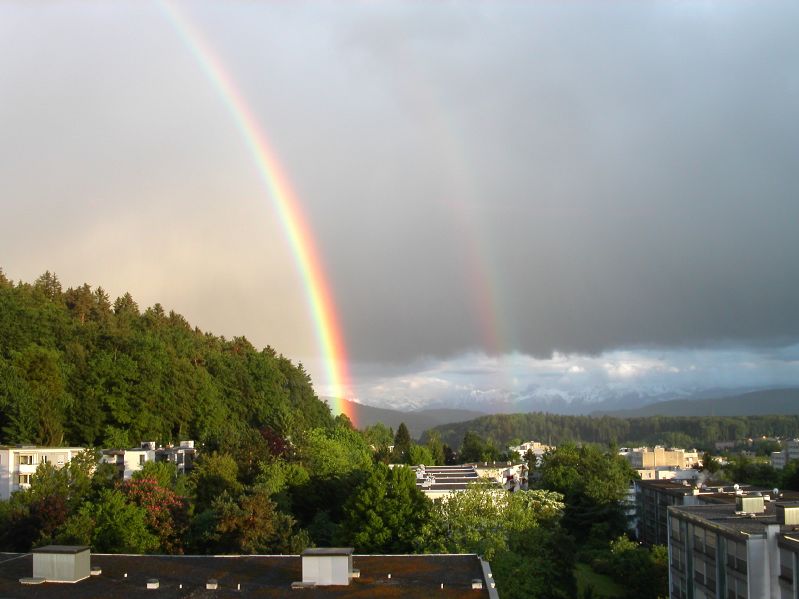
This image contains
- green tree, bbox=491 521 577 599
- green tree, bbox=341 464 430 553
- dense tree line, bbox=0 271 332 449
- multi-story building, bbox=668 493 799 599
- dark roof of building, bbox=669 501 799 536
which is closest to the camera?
multi-story building, bbox=668 493 799 599

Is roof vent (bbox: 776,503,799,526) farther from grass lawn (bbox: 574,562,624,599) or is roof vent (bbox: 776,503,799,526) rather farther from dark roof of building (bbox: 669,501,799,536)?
grass lawn (bbox: 574,562,624,599)

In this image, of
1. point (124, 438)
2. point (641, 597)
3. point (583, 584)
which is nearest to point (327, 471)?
point (124, 438)

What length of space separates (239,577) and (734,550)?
2018 centimetres

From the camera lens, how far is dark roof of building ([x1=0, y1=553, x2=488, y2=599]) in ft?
76.2

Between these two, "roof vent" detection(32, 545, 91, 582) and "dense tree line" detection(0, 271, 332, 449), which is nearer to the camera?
"roof vent" detection(32, 545, 91, 582)

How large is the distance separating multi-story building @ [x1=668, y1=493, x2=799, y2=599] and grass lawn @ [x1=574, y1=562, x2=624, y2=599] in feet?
28.1

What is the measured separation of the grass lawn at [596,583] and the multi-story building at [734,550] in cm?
856

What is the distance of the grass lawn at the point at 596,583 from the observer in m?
48.5

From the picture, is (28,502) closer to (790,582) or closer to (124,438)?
(124,438)

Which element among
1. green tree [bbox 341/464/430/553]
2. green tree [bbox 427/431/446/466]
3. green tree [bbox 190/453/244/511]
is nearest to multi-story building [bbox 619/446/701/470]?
green tree [bbox 427/431/446/466]

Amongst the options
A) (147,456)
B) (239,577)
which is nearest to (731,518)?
(239,577)

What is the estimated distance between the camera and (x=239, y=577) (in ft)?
82.7

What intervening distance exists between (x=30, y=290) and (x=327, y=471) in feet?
142

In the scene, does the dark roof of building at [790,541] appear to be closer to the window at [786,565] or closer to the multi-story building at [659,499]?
the window at [786,565]
